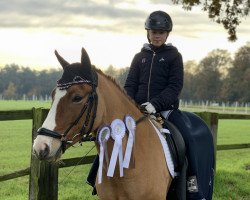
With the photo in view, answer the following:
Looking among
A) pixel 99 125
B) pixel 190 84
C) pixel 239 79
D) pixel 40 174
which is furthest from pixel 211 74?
pixel 99 125

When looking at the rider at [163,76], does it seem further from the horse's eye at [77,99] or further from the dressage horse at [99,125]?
the horse's eye at [77,99]

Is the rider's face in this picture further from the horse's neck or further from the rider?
the horse's neck

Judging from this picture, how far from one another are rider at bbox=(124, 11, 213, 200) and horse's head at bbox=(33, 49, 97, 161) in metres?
1.21

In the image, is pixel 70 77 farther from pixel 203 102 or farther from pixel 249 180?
pixel 203 102

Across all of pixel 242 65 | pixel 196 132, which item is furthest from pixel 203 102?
pixel 196 132

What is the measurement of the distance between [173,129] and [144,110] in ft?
1.54

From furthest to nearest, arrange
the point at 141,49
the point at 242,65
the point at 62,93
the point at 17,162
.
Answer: the point at 242,65
the point at 17,162
the point at 141,49
the point at 62,93

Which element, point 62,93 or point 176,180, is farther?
point 176,180

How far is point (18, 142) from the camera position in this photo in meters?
22.2

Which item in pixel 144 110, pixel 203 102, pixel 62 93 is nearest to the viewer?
pixel 62 93

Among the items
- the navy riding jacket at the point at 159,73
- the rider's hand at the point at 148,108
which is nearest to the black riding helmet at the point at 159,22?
the navy riding jacket at the point at 159,73

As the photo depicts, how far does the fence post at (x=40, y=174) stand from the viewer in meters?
6.35

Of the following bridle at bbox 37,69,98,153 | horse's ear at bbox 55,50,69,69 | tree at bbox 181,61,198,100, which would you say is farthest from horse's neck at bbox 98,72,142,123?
tree at bbox 181,61,198,100

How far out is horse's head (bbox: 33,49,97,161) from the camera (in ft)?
11.4
